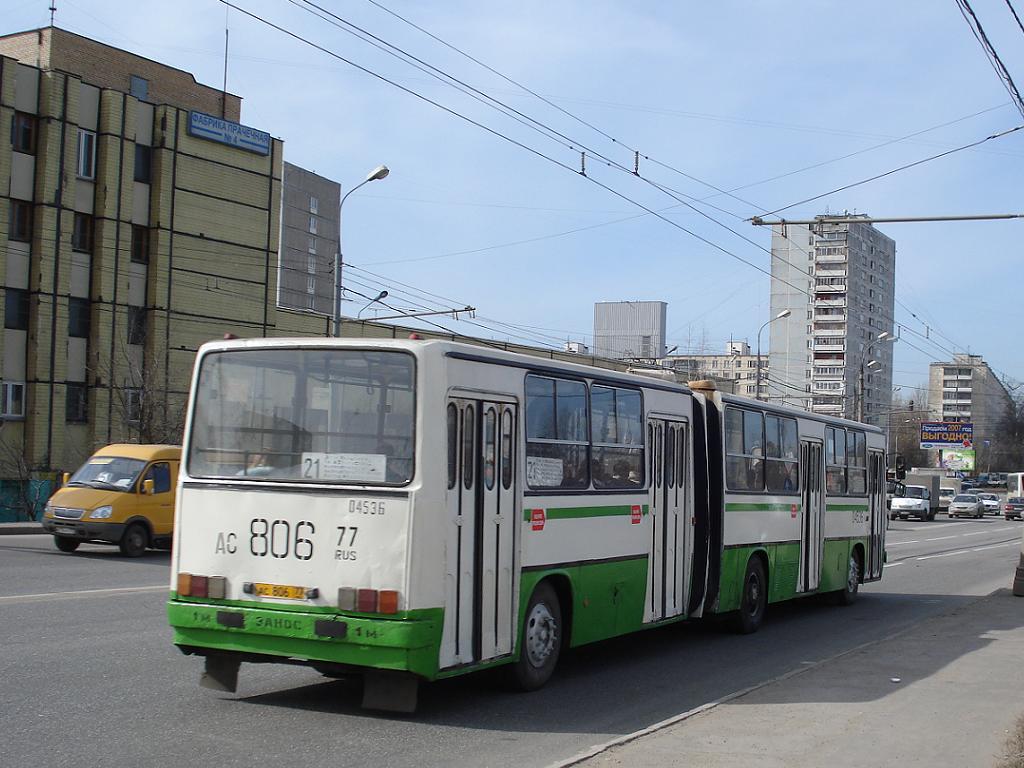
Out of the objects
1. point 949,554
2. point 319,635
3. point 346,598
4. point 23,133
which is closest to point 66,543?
point 319,635

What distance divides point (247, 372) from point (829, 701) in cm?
517

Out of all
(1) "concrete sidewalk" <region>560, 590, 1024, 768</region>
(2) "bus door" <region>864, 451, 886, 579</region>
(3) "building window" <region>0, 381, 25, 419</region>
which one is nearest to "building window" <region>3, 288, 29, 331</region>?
(3) "building window" <region>0, 381, 25, 419</region>

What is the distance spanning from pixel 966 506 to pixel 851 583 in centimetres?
6135

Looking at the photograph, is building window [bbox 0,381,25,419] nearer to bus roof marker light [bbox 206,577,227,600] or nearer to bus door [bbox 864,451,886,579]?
bus door [bbox 864,451,886,579]

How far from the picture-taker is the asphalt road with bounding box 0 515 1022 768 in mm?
7449

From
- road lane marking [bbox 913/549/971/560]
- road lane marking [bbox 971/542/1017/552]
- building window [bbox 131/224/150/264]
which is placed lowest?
road lane marking [bbox 971/542/1017/552]

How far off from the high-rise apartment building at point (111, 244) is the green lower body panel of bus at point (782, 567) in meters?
27.5

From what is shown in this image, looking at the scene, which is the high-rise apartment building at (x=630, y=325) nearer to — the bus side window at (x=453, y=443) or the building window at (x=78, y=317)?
the building window at (x=78, y=317)

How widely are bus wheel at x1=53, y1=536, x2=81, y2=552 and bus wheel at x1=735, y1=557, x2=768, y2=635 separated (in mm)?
12372

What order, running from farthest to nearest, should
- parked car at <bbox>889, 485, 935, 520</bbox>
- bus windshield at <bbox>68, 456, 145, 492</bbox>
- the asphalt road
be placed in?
parked car at <bbox>889, 485, 935, 520</bbox>
bus windshield at <bbox>68, 456, 145, 492</bbox>
the asphalt road

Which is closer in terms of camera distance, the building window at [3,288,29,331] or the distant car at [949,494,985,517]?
the building window at [3,288,29,331]

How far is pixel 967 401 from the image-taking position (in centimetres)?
19475

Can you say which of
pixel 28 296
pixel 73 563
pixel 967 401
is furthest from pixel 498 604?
pixel 967 401

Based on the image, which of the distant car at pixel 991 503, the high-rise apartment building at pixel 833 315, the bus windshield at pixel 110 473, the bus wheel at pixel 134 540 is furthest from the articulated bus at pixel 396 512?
the high-rise apartment building at pixel 833 315
